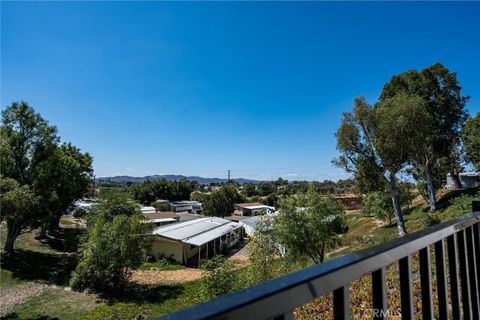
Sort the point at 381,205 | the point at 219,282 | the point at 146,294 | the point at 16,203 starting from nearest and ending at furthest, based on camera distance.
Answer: the point at 219,282 < the point at 146,294 < the point at 16,203 < the point at 381,205

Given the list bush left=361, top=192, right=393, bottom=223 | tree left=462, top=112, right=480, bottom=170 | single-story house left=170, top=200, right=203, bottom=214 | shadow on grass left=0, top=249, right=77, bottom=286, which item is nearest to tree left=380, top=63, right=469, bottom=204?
tree left=462, top=112, right=480, bottom=170

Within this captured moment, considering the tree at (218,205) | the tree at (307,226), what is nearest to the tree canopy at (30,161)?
the tree at (307,226)

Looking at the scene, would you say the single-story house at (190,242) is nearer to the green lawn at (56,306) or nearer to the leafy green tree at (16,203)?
the green lawn at (56,306)

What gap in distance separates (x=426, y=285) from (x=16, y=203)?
70.6ft

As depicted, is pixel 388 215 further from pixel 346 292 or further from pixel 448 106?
pixel 346 292

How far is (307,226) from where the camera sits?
14086mm

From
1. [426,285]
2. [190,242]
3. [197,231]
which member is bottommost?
[190,242]

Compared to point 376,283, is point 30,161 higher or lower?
higher

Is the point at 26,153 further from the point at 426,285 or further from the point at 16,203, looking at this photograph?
the point at 426,285

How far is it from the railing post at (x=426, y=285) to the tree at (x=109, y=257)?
59.5ft

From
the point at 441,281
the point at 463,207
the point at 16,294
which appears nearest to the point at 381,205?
the point at 463,207

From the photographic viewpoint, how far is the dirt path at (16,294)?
1388 centimetres

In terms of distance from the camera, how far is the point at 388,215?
90.8 feet

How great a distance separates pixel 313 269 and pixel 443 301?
3.34 feet
